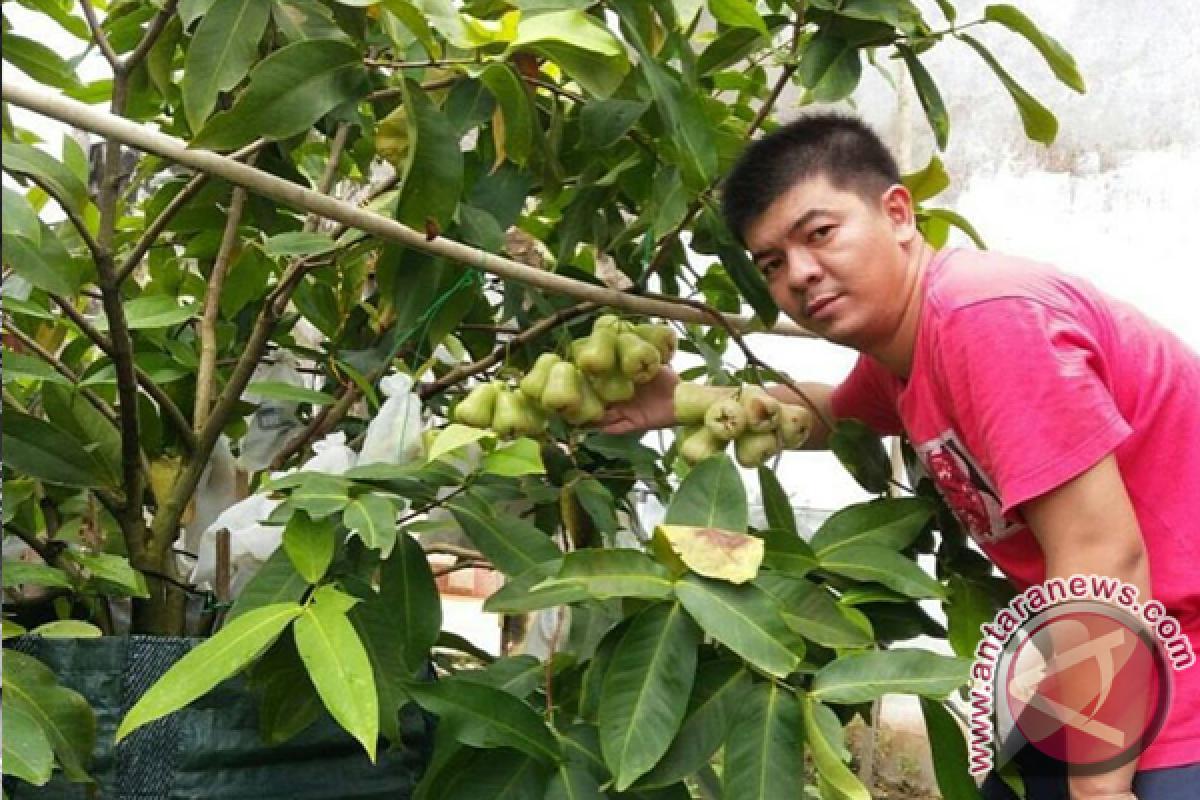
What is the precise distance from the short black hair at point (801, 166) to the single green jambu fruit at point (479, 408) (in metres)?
0.29

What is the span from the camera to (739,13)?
45.9 inches

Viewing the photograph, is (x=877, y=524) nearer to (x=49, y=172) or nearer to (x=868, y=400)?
(x=868, y=400)

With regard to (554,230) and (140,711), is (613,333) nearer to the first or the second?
(554,230)

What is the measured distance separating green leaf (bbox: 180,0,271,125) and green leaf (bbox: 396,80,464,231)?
0.13m

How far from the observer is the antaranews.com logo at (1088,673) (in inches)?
40.1

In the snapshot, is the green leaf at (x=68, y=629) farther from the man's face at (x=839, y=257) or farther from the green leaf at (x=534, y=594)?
the man's face at (x=839, y=257)

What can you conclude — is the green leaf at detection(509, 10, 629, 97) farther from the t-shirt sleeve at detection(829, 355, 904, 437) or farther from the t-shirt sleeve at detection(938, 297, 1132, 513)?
the t-shirt sleeve at detection(829, 355, 904, 437)

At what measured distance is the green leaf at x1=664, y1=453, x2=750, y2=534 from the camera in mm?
1004

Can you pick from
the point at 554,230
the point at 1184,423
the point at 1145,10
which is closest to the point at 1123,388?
the point at 1184,423

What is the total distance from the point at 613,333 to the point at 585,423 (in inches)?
4.4

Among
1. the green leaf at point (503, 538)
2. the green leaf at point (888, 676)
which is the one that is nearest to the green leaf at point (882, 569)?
the green leaf at point (888, 676)

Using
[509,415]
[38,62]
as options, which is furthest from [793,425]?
[38,62]

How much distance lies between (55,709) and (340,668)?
286 millimetres

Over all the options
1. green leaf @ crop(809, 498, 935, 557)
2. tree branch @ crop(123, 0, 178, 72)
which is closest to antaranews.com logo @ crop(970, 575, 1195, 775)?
green leaf @ crop(809, 498, 935, 557)
